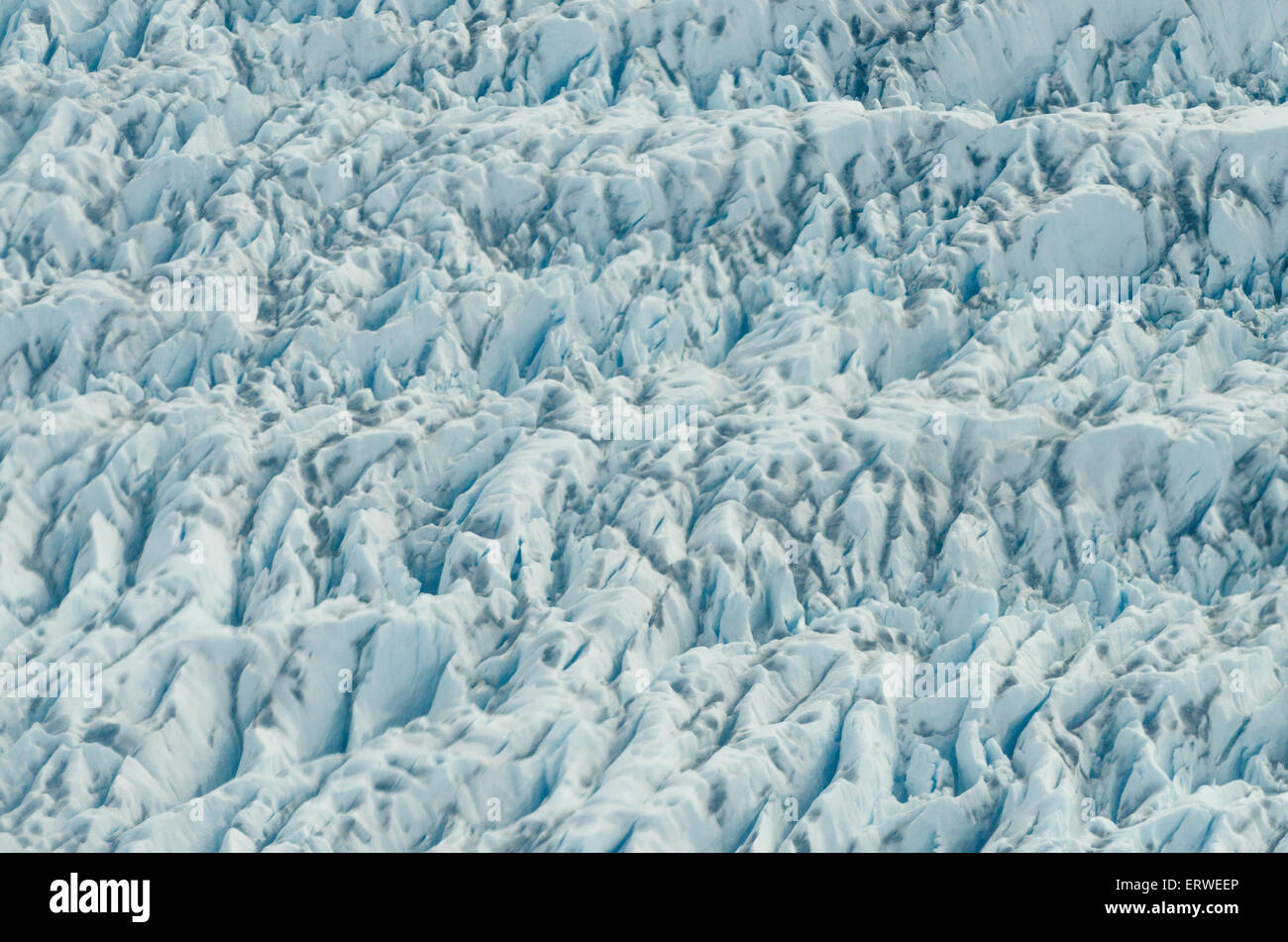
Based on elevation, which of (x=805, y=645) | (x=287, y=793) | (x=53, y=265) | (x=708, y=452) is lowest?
(x=287, y=793)

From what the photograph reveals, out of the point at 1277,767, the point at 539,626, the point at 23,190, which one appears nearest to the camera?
the point at 1277,767

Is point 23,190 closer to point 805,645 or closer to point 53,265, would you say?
point 53,265

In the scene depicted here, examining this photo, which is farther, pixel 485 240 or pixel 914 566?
pixel 485 240

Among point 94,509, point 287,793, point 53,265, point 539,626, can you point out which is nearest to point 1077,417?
point 539,626
